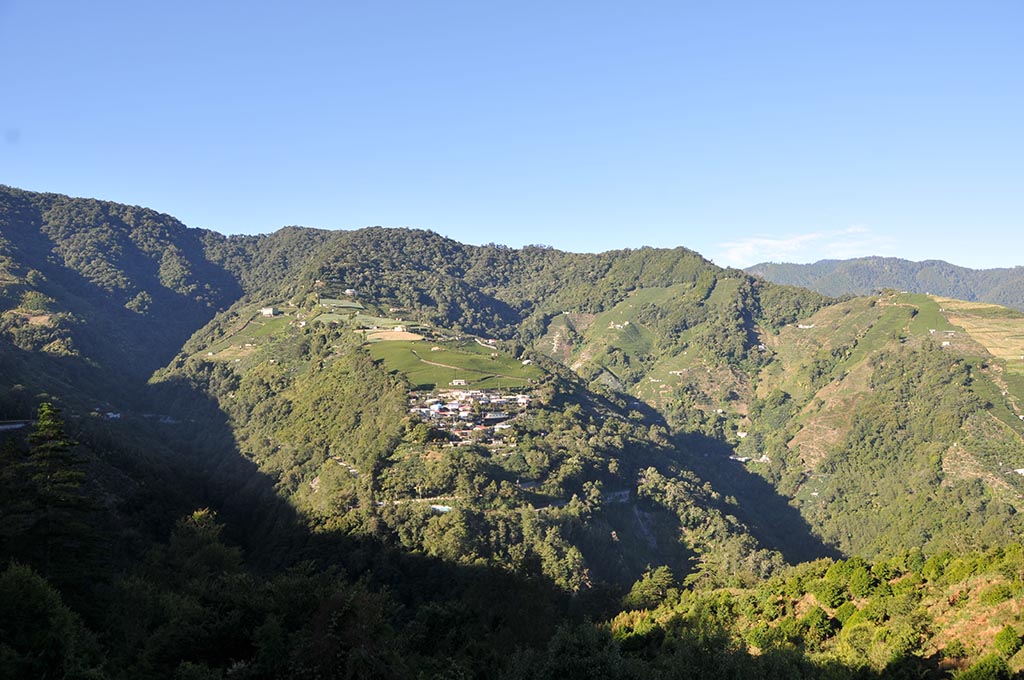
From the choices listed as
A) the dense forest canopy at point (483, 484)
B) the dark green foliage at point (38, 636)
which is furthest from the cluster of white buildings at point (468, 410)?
the dark green foliage at point (38, 636)

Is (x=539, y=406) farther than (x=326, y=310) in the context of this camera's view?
No

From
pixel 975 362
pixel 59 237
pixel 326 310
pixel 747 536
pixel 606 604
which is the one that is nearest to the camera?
pixel 606 604

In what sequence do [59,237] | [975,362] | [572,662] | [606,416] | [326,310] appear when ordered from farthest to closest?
[59,237]
[326,310]
[975,362]
[606,416]
[572,662]

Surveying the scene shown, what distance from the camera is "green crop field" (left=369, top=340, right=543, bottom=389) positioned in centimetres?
9031

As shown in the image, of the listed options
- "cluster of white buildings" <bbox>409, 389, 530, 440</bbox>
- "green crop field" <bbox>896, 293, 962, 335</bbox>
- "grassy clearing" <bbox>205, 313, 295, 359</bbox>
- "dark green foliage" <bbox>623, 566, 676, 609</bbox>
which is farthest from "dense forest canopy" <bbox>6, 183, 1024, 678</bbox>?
"green crop field" <bbox>896, 293, 962, 335</bbox>

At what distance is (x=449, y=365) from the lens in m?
97.1

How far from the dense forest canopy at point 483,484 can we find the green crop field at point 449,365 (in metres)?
0.66

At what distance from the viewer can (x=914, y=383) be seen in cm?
12175

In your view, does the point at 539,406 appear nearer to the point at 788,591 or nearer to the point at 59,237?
the point at 788,591

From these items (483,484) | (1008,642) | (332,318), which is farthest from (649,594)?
(332,318)

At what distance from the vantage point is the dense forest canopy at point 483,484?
2409 cm

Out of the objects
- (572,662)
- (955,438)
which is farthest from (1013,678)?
(955,438)

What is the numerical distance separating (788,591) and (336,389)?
227ft

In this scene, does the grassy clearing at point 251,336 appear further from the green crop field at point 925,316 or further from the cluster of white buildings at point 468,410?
the green crop field at point 925,316
